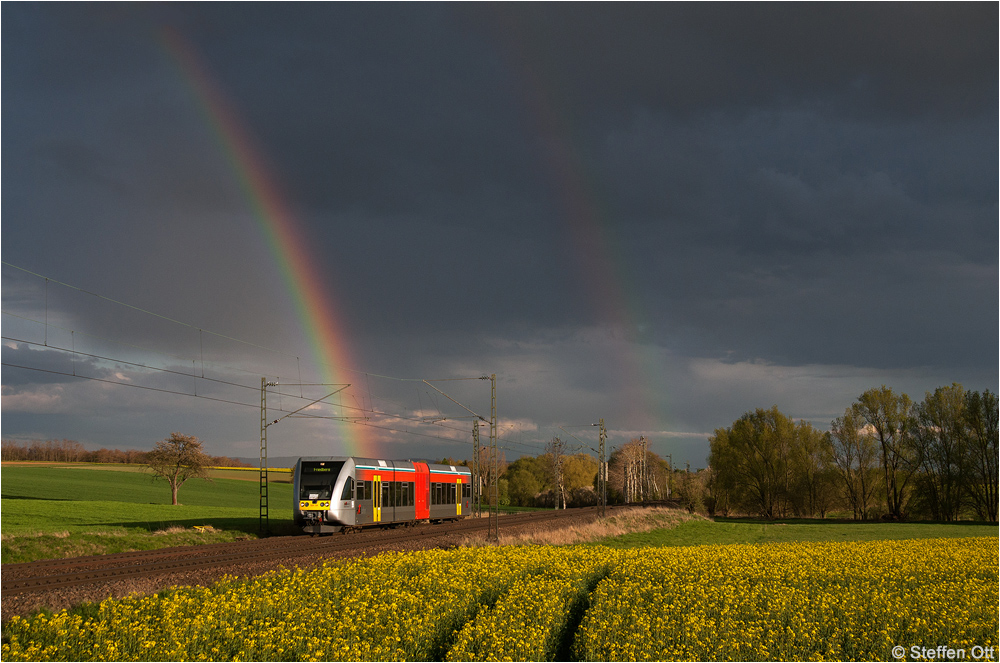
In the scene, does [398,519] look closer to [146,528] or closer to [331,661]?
[146,528]

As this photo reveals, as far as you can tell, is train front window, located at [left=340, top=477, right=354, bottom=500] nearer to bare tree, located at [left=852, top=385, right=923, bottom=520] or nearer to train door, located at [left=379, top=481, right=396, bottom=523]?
train door, located at [left=379, top=481, right=396, bottom=523]

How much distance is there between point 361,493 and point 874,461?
2922 inches

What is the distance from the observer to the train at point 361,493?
3481cm

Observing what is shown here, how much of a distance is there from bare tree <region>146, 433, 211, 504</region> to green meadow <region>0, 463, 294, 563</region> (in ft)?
11.9

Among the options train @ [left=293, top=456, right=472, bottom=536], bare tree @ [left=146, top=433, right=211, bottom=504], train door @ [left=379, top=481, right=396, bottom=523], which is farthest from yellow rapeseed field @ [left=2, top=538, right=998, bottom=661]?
bare tree @ [left=146, top=433, right=211, bottom=504]

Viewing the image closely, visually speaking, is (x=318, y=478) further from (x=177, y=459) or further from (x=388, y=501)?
(x=177, y=459)

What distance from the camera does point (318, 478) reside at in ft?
115

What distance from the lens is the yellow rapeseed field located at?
10672mm

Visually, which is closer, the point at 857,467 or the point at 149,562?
the point at 149,562

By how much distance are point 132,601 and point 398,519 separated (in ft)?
92.7

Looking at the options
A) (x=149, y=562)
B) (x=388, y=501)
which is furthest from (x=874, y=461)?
(x=149, y=562)

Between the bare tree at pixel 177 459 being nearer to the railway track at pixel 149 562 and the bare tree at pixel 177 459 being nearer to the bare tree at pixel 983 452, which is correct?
the railway track at pixel 149 562

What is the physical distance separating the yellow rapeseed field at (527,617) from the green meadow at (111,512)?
→ 17245 millimetres

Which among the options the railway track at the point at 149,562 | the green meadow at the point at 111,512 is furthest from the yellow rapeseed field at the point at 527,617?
the green meadow at the point at 111,512
